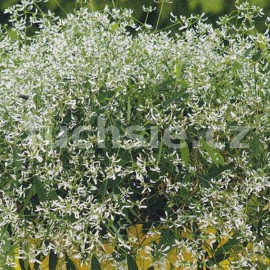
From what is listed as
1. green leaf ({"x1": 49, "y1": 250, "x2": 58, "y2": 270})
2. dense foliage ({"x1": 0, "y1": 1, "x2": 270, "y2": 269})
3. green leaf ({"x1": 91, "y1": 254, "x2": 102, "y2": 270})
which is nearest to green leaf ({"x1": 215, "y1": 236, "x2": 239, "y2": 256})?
dense foliage ({"x1": 0, "y1": 1, "x2": 270, "y2": 269})

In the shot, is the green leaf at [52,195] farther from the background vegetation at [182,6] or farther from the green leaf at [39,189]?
the background vegetation at [182,6]

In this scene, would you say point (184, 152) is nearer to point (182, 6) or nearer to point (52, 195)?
point (52, 195)

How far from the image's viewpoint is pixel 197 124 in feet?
6.11

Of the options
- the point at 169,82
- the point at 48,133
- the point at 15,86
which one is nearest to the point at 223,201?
the point at 169,82

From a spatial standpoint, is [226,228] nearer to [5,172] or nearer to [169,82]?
[169,82]

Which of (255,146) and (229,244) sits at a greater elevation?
(255,146)

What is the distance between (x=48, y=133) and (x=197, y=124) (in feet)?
1.14

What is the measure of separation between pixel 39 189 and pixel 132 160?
22 centimetres

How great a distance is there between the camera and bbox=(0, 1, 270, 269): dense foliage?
181 cm

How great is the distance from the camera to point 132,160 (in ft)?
5.85

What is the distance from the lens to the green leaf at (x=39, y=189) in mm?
1773

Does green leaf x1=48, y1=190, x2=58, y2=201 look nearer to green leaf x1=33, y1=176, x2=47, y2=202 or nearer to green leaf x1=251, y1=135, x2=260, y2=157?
green leaf x1=33, y1=176, x2=47, y2=202

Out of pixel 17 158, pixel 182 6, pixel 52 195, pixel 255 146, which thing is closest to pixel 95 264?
pixel 52 195

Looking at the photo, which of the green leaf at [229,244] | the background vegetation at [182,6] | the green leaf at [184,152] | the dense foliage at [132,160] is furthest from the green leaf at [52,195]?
the background vegetation at [182,6]
